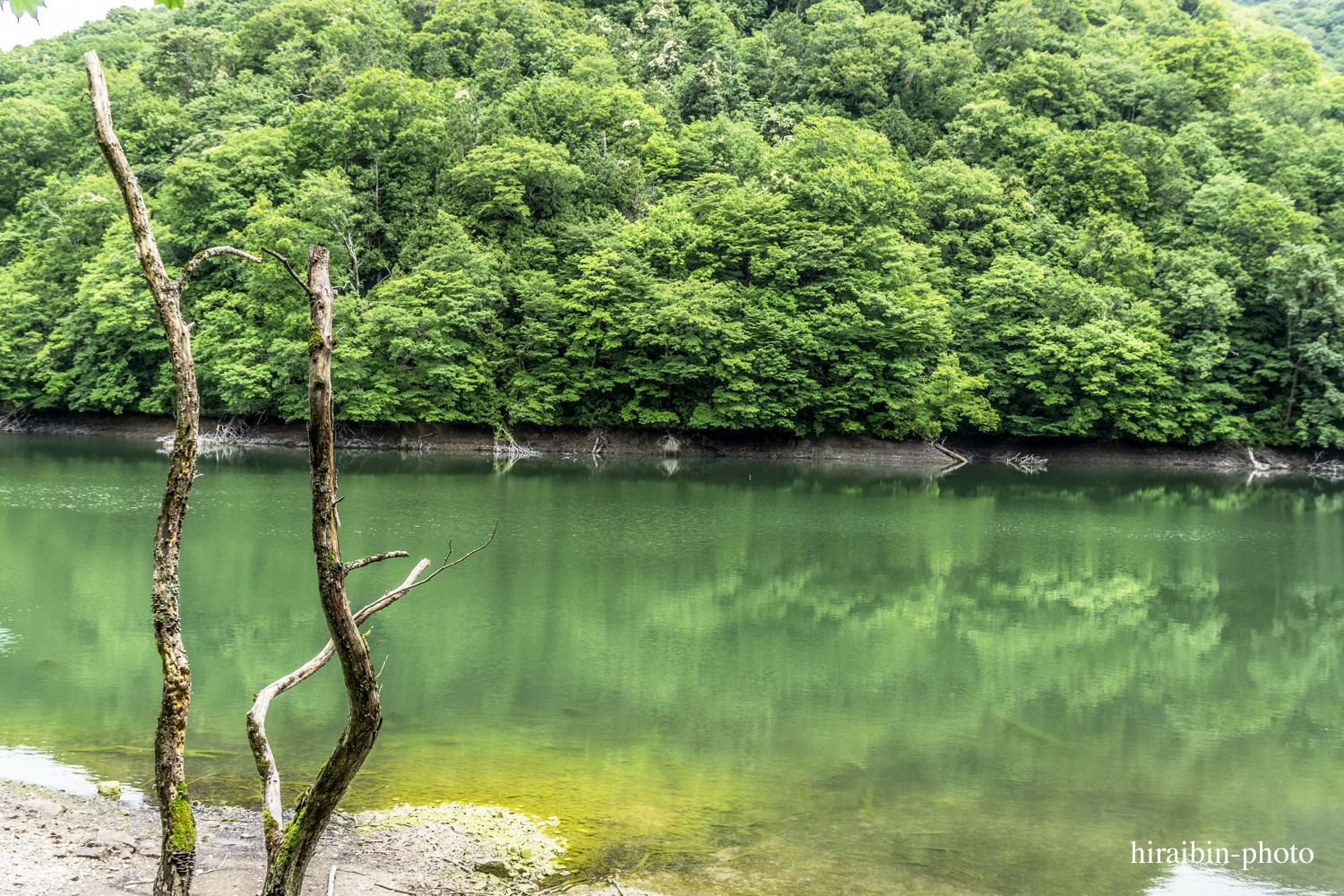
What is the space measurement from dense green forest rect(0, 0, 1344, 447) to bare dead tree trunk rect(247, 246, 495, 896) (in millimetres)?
34768

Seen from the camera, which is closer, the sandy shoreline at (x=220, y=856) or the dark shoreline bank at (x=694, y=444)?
the sandy shoreline at (x=220, y=856)

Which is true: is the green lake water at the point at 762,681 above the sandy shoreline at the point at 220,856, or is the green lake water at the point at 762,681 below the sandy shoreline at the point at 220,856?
below

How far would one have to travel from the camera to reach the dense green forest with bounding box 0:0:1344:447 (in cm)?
3959

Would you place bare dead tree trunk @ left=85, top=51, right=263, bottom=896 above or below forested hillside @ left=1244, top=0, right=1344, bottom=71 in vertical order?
below

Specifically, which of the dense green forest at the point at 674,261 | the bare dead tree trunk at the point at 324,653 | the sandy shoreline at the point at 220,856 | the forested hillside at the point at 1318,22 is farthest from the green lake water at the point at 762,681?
the forested hillside at the point at 1318,22

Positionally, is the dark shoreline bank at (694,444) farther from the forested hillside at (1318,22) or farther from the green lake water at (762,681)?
the forested hillside at (1318,22)

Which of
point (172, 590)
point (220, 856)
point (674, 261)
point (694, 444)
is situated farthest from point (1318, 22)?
point (172, 590)

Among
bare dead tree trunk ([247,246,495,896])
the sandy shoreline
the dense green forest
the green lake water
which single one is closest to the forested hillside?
the dense green forest

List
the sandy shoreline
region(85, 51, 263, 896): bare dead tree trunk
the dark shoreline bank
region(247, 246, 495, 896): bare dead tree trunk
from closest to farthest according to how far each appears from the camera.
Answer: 1. region(247, 246, 495, 896): bare dead tree trunk
2. region(85, 51, 263, 896): bare dead tree trunk
3. the sandy shoreline
4. the dark shoreline bank

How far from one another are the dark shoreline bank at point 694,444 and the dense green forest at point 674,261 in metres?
0.97

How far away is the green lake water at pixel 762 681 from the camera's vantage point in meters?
7.04

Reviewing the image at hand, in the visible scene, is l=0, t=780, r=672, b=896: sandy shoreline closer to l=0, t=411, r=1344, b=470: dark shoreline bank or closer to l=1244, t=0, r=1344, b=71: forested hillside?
l=0, t=411, r=1344, b=470: dark shoreline bank

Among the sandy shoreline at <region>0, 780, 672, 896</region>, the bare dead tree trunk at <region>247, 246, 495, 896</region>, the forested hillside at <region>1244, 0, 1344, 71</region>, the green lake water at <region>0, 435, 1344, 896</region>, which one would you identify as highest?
the forested hillside at <region>1244, 0, 1344, 71</region>

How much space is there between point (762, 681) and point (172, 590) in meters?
7.91
